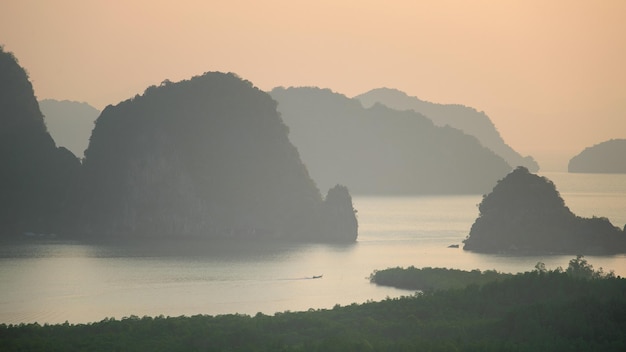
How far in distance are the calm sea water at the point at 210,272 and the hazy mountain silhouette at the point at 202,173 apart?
6.66 m

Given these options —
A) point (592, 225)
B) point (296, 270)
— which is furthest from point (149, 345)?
point (592, 225)

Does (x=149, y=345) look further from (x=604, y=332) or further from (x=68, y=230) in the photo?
(x=68, y=230)

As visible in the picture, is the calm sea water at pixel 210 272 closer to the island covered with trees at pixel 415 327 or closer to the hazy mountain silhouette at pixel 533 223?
the hazy mountain silhouette at pixel 533 223

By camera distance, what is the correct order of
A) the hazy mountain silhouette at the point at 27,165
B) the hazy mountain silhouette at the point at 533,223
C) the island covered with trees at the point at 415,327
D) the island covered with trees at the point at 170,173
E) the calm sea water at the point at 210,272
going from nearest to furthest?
the island covered with trees at the point at 415,327 → the calm sea water at the point at 210,272 → the hazy mountain silhouette at the point at 533,223 → the hazy mountain silhouette at the point at 27,165 → the island covered with trees at the point at 170,173

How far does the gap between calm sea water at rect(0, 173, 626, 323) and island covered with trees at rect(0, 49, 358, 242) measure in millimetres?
7429

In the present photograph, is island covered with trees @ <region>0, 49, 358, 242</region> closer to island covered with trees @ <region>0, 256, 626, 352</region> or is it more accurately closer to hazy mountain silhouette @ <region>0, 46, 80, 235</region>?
hazy mountain silhouette @ <region>0, 46, 80, 235</region>

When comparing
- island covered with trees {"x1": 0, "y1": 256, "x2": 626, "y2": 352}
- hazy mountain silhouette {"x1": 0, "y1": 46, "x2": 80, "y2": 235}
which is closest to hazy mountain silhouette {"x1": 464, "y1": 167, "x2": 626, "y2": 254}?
island covered with trees {"x1": 0, "y1": 256, "x2": 626, "y2": 352}

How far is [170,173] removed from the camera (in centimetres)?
12219

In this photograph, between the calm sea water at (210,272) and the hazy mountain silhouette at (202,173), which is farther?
the hazy mountain silhouette at (202,173)

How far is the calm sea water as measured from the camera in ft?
241

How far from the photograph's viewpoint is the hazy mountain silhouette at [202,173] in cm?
11875

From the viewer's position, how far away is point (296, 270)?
9162 centimetres

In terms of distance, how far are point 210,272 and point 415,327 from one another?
33.4 meters

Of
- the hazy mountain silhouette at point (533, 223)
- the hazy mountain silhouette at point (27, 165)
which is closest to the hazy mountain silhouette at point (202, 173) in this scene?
the hazy mountain silhouette at point (27, 165)
